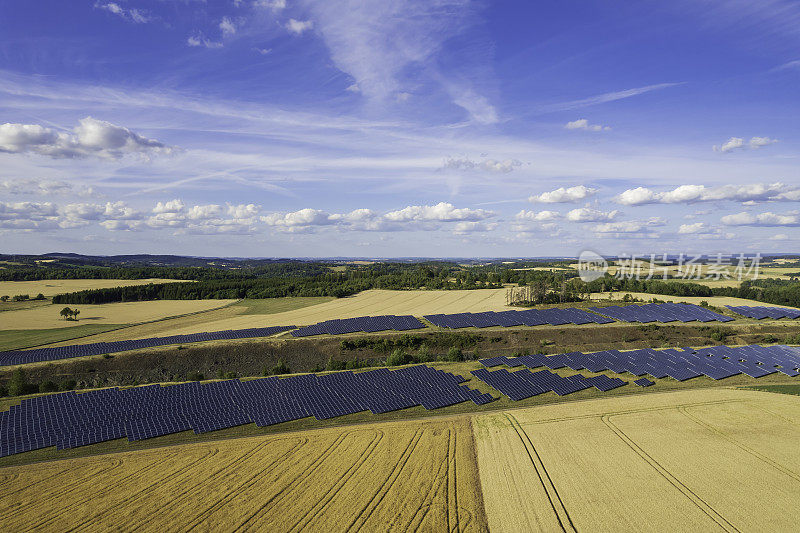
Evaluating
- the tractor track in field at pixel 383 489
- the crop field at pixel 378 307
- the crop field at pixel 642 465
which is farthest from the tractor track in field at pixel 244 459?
the crop field at pixel 378 307

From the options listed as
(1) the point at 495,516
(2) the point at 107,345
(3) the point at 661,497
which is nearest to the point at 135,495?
(1) the point at 495,516

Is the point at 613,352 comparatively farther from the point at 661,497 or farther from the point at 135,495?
the point at 135,495

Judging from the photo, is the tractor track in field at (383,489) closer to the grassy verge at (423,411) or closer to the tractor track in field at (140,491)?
the grassy verge at (423,411)

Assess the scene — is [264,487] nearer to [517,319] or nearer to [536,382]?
[536,382]

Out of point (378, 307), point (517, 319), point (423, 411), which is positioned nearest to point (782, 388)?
point (517, 319)

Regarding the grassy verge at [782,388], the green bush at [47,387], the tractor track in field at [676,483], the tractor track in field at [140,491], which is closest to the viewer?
the tractor track in field at [140,491]

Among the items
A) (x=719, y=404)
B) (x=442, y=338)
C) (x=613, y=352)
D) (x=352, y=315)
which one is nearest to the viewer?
(x=719, y=404)
